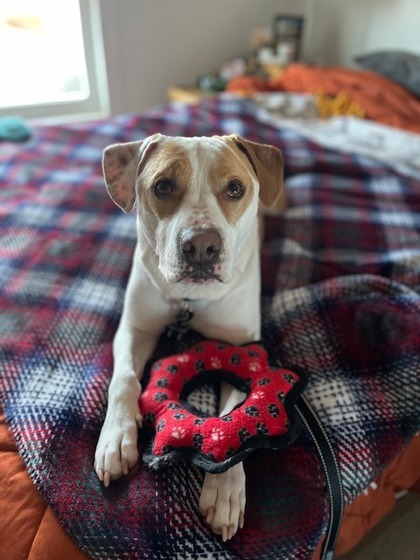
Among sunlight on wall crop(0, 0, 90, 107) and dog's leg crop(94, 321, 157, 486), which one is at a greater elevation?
sunlight on wall crop(0, 0, 90, 107)

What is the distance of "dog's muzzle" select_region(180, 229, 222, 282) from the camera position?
997mm

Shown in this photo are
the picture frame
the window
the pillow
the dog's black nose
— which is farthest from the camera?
the picture frame

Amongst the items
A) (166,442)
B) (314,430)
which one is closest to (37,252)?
(166,442)

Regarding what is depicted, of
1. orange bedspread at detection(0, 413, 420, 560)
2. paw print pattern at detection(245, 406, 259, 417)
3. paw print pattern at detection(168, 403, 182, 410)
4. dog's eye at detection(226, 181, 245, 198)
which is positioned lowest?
orange bedspread at detection(0, 413, 420, 560)

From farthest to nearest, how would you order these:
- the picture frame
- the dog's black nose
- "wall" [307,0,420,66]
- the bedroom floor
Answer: the picture frame
"wall" [307,0,420,66]
the bedroom floor
the dog's black nose

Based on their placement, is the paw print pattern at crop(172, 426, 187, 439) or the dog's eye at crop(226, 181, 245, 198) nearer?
the paw print pattern at crop(172, 426, 187, 439)

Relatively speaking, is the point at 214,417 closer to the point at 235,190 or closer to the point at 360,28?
the point at 235,190

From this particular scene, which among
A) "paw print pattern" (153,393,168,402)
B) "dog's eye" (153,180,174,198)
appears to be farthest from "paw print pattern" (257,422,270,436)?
"dog's eye" (153,180,174,198)

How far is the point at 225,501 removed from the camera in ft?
2.97

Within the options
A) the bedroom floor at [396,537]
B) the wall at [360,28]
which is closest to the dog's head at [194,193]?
the bedroom floor at [396,537]

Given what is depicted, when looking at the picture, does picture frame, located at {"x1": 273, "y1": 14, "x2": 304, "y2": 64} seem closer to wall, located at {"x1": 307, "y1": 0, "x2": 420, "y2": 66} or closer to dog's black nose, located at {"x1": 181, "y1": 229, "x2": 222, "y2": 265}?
wall, located at {"x1": 307, "y1": 0, "x2": 420, "y2": 66}

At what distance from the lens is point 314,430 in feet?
3.50

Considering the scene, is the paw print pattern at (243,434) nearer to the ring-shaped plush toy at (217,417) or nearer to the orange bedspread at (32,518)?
the ring-shaped plush toy at (217,417)

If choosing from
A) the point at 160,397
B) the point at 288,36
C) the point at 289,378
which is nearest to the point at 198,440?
the point at 160,397
